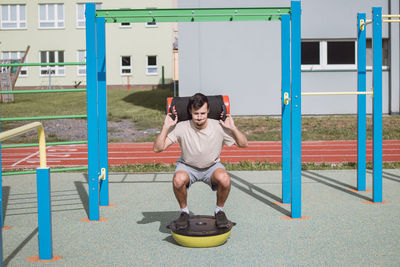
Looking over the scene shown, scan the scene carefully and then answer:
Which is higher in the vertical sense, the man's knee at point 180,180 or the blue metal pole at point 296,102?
the blue metal pole at point 296,102

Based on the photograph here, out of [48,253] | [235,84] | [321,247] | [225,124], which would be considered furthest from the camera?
[235,84]

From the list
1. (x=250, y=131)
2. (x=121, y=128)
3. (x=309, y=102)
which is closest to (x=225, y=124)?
(x=250, y=131)

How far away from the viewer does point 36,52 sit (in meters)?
Result: 31.6

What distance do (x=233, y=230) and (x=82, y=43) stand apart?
92.3 feet

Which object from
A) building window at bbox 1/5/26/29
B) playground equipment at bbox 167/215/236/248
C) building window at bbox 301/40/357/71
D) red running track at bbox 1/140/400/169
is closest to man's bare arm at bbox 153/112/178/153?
playground equipment at bbox 167/215/236/248

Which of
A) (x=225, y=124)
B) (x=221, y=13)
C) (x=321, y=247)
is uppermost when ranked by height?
(x=221, y=13)

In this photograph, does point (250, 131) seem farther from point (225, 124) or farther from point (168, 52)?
point (168, 52)

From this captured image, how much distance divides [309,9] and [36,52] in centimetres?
2001

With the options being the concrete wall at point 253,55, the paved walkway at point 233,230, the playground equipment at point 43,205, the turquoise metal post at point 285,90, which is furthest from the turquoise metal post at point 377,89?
the concrete wall at point 253,55

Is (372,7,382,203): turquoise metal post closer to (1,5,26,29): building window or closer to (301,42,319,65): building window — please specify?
(301,42,319,65): building window

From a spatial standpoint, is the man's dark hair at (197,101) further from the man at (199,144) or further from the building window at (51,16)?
the building window at (51,16)

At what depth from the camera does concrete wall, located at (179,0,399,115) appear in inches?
645

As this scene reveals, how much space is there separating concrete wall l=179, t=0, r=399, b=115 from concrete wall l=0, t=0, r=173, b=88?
15137 mm

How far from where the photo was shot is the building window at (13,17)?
31.8 m
